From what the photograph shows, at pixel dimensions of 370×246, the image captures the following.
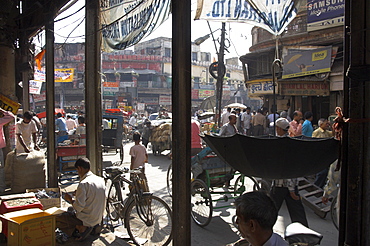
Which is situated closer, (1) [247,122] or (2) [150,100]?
(1) [247,122]

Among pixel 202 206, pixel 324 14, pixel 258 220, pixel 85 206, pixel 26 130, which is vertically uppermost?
pixel 324 14

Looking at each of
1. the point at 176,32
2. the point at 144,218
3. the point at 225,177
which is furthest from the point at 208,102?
the point at 176,32

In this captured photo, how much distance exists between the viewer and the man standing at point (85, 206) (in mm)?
4590

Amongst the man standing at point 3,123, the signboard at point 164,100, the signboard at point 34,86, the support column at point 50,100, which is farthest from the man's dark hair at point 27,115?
the signboard at point 164,100

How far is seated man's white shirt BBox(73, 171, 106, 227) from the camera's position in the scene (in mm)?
4582

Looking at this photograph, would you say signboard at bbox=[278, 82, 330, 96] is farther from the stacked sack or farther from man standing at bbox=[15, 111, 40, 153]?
man standing at bbox=[15, 111, 40, 153]

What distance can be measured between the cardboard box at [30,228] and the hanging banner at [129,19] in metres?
3.04

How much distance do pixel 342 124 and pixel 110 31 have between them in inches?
198

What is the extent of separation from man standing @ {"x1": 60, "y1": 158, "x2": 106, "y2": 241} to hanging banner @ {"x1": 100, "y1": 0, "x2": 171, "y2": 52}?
2208 mm

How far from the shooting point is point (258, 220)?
1964 millimetres

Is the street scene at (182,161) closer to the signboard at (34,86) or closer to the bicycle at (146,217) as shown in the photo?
the bicycle at (146,217)

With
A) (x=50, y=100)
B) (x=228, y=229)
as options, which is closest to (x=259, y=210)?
(x=228, y=229)

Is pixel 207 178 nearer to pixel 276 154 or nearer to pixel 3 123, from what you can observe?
pixel 276 154

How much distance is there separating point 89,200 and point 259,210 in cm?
328
